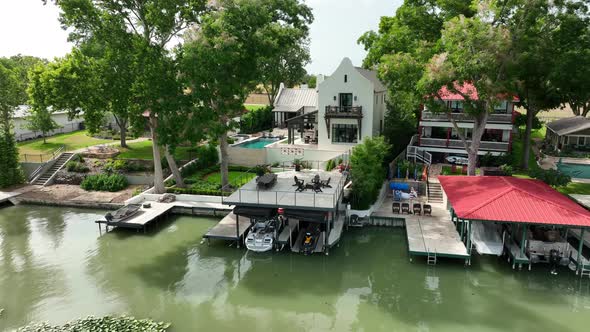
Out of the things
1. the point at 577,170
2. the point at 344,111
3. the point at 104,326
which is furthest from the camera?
the point at 344,111

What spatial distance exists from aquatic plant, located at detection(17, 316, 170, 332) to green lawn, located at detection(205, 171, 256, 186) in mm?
16972

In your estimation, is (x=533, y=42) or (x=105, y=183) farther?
(x=105, y=183)

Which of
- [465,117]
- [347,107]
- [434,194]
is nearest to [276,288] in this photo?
[434,194]

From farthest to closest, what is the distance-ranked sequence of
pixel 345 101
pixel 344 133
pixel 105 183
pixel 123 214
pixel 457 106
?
pixel 344 133
pixel 345 101
pixel 457 106
pixel 105 183
pixel 123 214

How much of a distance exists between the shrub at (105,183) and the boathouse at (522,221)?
82.6 feet

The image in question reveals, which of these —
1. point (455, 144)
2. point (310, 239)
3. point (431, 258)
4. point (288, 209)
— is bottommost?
point (431, 258)

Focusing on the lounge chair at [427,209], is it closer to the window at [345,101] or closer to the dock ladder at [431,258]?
the dock ladder at [431,258]

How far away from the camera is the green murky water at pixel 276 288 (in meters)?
16.8

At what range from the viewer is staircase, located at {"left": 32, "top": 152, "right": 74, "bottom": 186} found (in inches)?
1401

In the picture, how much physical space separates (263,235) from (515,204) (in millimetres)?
13255

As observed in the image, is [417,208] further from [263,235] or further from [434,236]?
[263,235]

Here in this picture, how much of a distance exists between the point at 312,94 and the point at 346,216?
3241 centimetres

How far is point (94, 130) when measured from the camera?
3127 cm

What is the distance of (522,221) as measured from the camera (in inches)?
763
